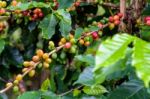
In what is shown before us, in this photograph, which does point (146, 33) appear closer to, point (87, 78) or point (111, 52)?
point (87, 78)

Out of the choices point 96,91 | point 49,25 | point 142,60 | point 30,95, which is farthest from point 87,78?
point 142,60

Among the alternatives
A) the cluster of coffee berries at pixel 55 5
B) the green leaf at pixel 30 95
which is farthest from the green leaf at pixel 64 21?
the green leaf at pixel 30 95

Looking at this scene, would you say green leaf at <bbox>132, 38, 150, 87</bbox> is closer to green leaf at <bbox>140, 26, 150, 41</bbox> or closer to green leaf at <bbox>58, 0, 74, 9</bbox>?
green leaf at <bbox>140, 26, 150, 41</bbox>

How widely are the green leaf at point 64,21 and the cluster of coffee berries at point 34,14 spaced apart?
0.18 m

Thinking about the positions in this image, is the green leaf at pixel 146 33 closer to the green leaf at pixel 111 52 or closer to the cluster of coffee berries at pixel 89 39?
the cluster of coffee berries at pixel 89 39

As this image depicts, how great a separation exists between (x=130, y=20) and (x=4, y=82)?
2.12ft

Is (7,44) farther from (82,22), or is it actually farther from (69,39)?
(69,39)

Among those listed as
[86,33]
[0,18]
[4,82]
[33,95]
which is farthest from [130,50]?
[4,82]

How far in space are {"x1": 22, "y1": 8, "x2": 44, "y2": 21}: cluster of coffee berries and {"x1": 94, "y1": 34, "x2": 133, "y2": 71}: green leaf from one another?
74cm

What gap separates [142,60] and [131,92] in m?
0.35

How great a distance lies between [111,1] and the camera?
66.8 inches

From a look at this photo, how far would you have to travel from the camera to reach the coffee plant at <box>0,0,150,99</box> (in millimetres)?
736

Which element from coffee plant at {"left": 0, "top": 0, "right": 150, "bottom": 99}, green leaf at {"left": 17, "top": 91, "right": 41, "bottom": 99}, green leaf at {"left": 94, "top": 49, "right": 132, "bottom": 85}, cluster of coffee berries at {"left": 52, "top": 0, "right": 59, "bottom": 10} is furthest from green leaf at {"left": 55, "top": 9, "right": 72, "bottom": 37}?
green leaf at {"left": 94, "top": 49, "right": 132, "bottom": 85}

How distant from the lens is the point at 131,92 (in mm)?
1040
